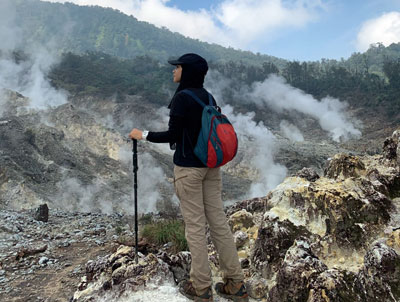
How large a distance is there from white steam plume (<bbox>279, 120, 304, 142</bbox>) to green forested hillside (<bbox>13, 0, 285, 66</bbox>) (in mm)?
55072

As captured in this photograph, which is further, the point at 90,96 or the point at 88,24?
the point at 88,24

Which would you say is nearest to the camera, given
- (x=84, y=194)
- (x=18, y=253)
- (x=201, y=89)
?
(x=201, y=89)

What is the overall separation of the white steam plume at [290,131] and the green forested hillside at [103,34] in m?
55.1

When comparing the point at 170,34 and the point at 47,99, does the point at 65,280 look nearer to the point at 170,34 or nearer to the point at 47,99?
the point at 47,99

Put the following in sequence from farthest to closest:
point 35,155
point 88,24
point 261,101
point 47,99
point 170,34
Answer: point 170,34
point 88,24
point 261,101
point 47,99
point 35,155

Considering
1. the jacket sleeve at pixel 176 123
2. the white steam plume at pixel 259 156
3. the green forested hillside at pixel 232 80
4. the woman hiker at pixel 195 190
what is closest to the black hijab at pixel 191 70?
the woman hiker at pixel 195 190

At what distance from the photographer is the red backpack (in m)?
2.08

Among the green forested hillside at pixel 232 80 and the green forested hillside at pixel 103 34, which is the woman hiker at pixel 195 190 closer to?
the green forested hillside at pixel 232 80

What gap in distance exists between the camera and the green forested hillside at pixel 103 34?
297 feet

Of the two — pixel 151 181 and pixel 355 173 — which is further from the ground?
pixel 355 173

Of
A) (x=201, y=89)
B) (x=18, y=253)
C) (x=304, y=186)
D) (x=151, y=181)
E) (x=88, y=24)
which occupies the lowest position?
(x=151, y=181)

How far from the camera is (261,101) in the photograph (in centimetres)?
3919

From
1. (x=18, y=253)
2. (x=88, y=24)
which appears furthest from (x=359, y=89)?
(x=88, y=24)

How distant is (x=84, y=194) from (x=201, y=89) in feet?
32.8
